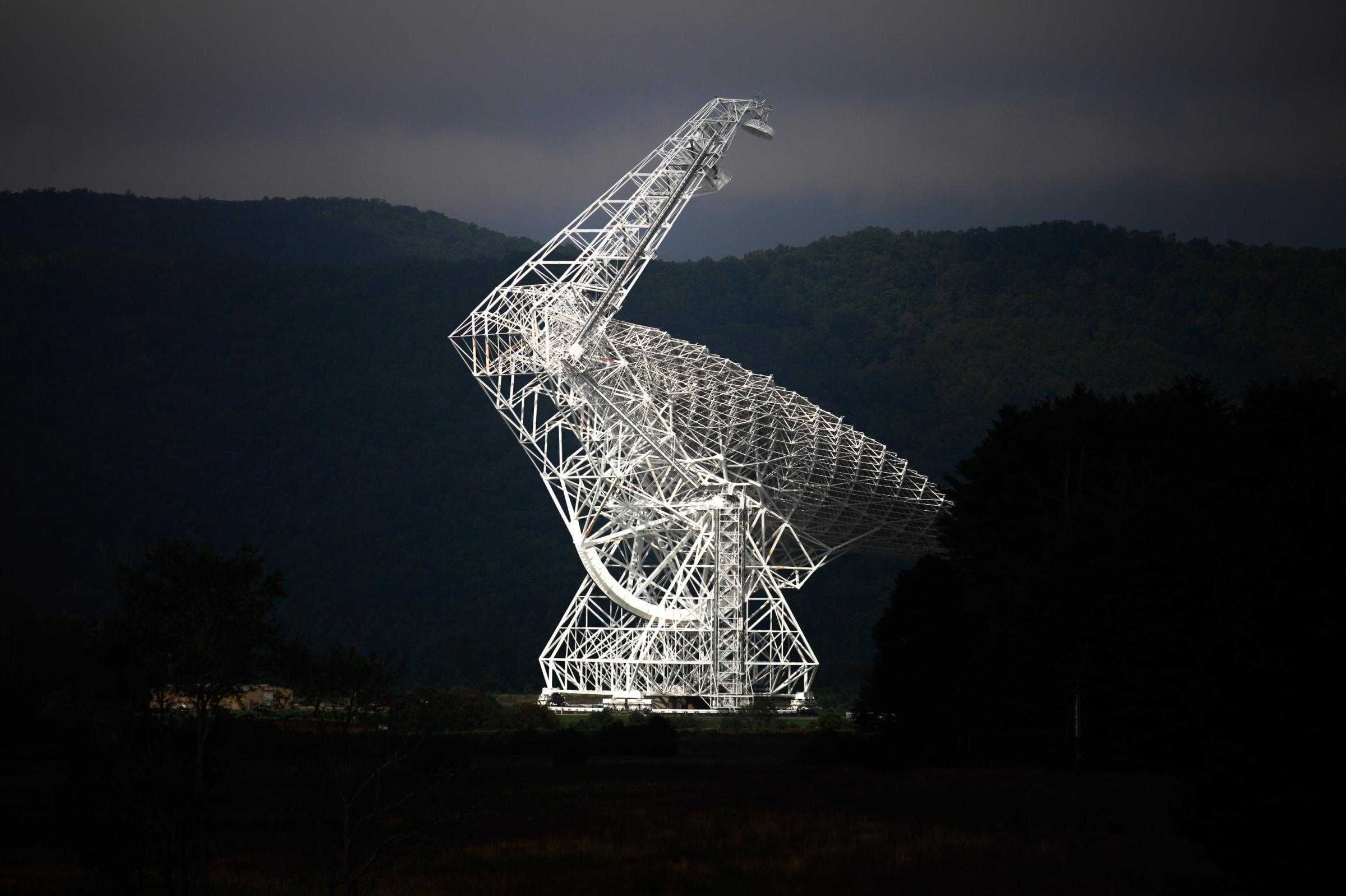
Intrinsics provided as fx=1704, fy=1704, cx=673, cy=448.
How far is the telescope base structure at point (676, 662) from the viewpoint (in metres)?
56.9

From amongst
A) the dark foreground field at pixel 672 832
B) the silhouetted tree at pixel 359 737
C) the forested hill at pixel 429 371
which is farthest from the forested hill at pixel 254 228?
the silhouetted tree at pixel 359 737

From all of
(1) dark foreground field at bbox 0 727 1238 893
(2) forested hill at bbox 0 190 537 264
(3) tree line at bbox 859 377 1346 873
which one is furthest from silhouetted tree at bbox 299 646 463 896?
(2) forested hill at bbox 0 190 537 264

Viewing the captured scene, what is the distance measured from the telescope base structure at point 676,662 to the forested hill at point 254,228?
104967mm

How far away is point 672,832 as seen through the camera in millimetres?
29016

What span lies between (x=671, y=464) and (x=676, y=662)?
6795 mm

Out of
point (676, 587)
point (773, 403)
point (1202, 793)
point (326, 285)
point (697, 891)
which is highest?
point (326, 285)

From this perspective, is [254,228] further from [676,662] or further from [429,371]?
[676,662]

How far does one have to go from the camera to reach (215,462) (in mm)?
127562

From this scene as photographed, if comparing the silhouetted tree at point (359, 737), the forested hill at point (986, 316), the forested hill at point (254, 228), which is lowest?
the silhouetted tree at point (359, 737)

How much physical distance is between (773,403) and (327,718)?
35947 millimetres

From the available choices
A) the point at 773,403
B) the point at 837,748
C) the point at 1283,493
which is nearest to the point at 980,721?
the point at 837,748

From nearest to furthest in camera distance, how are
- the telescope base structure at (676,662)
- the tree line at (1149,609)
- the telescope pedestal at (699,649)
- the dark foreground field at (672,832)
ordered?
the tree line at (1149,609) < the dark foreground field at (672,832) < the telescope pedestal at (699,649) < the telescope base structure at (676,662)

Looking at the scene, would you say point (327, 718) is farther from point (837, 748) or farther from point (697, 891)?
point (837, 748)

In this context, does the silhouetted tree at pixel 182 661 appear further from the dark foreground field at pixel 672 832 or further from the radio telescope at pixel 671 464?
the radio telescope at pixel 671 464
